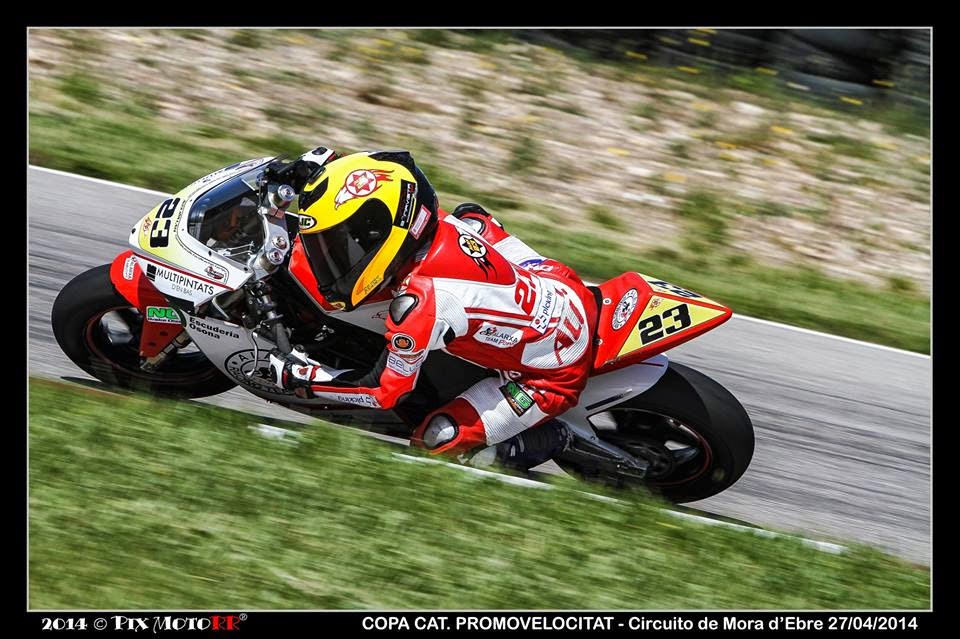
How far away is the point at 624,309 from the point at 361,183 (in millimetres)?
1702

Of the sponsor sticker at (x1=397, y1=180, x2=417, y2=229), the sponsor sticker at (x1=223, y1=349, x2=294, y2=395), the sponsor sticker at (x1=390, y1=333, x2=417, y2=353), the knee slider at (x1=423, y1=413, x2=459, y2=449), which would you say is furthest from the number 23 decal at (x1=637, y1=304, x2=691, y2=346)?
the sponsor sticker at (x1=223, y1=349, x2=294, y2=395)

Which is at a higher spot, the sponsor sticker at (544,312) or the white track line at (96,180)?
the sponsor sticker at (544,312)

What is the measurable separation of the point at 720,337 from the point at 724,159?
2943mm

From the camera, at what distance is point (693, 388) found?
19.1ft

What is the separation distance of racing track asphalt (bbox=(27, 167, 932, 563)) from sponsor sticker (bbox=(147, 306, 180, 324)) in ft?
3.03

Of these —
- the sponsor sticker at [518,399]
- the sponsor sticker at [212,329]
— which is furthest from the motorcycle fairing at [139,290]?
the sponsor sticker at [518,399]

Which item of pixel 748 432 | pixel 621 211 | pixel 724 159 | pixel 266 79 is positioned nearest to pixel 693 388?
pixel 748 432

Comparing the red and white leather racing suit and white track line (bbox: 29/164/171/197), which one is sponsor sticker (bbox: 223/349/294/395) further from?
white track line (bbox: 29/164/171/197)

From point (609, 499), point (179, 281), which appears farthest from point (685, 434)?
point (179, 281)

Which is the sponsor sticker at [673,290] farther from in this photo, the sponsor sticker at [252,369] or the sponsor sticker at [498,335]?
the sponsor sticker at [252,369]

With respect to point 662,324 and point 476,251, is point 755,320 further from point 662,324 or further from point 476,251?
point 476,251

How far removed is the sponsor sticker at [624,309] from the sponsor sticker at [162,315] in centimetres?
248

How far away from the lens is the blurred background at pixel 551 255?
489 cm
